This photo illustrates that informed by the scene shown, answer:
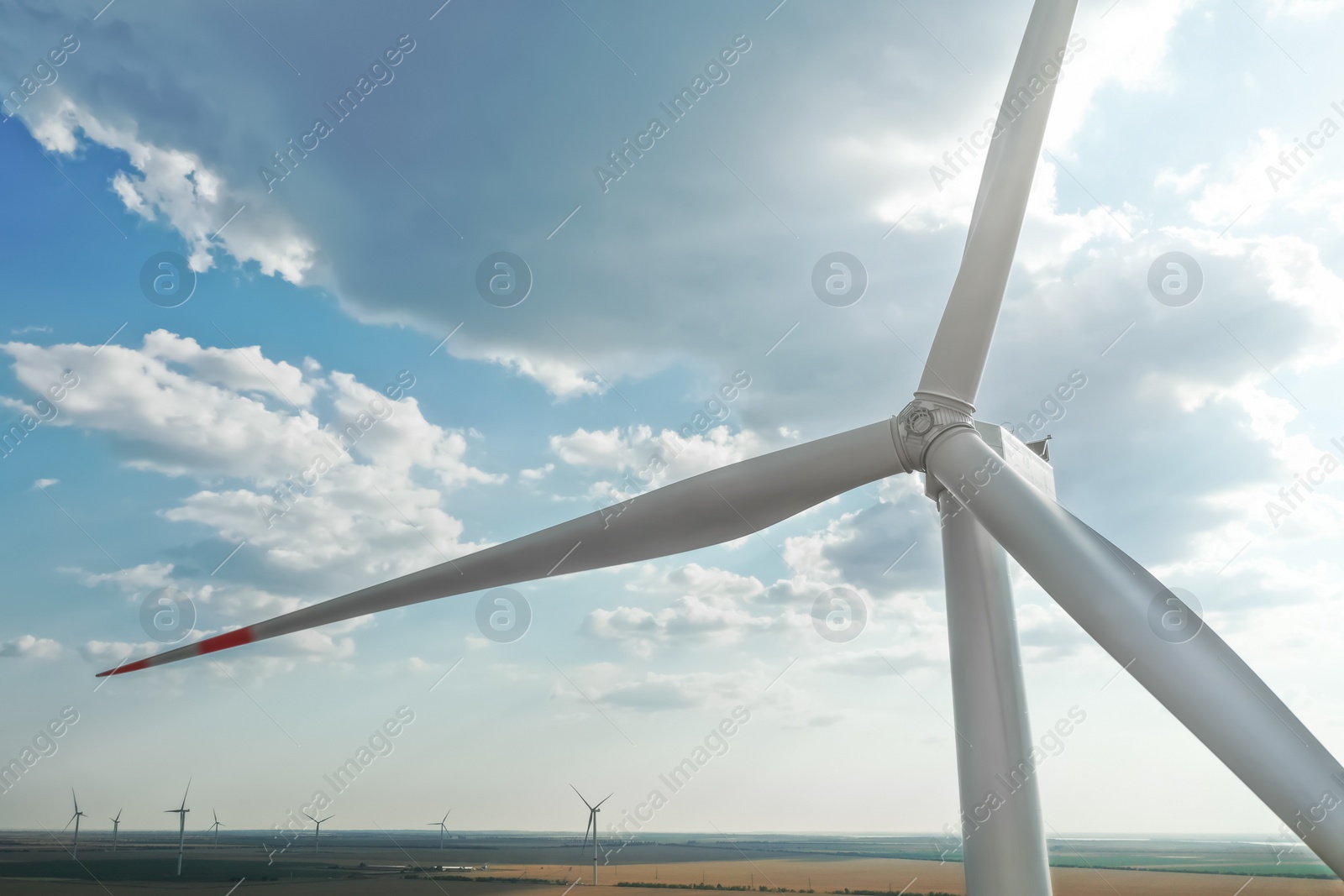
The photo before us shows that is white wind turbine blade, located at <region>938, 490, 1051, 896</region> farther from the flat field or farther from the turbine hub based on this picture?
the flat field

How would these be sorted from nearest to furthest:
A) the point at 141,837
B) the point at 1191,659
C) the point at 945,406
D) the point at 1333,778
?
the point at 1333,778
the point at 1191,659
the point at 945,406
the point at 141,837

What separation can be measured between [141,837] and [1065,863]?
197m

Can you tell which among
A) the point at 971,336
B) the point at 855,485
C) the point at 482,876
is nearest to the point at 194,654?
the point at 855,485

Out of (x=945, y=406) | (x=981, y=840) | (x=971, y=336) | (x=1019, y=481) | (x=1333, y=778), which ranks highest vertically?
(x=971, y=336)

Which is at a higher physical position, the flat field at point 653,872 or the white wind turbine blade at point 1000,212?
the white wind turbine blade at point 1000,212

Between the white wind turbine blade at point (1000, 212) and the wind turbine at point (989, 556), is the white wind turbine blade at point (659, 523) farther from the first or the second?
the white wind turbine blade at point (1000, 212)

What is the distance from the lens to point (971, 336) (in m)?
10.7

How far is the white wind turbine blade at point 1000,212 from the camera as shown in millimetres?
10484

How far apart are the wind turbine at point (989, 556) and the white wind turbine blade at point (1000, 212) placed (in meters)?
0.02

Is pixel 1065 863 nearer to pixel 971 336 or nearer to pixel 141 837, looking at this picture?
pixel 971 336

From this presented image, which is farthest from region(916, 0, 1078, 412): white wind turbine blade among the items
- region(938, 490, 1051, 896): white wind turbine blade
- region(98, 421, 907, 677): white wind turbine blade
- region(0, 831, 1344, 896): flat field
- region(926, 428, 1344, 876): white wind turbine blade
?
region(0, 831, 1344, 896): flat field

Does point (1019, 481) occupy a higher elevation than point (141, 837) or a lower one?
higher

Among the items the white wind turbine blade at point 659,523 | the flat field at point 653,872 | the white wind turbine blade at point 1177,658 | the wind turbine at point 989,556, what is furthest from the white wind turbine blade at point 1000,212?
the flat field at point 653,872

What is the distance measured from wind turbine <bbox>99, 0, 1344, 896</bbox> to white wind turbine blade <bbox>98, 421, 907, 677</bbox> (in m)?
0.02
